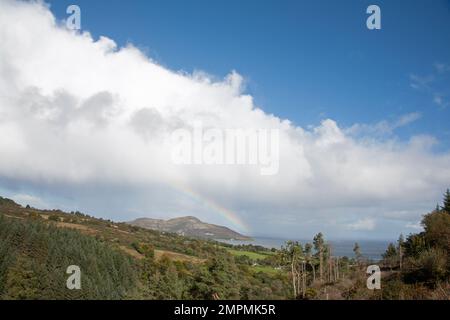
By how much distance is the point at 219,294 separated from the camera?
31.9 m

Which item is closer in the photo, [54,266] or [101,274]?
[54,266]

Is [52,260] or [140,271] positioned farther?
[140,271]

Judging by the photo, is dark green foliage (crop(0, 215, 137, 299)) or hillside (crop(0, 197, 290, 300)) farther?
dark green foliage (crop(0, 215, 137, 299))

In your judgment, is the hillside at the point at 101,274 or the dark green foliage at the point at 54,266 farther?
the dark green foliage at the point at 54,266

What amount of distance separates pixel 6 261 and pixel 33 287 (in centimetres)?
630

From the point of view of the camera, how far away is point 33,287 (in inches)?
1892

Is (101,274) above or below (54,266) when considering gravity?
below
